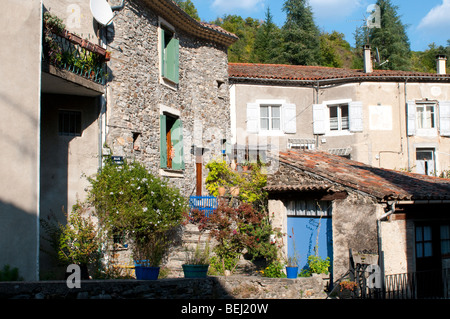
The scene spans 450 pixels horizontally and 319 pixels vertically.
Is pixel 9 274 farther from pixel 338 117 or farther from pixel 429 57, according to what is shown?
pixel 429 57

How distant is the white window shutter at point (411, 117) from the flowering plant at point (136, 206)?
41.3 ft

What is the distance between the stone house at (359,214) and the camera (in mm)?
10336

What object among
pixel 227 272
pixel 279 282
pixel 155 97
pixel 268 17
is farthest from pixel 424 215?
pixel 268 17

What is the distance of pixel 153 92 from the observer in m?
13.0

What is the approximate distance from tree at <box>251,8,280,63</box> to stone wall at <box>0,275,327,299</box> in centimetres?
2487

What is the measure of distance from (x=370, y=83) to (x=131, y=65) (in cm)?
1170

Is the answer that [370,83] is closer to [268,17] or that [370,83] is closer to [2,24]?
[2,24]

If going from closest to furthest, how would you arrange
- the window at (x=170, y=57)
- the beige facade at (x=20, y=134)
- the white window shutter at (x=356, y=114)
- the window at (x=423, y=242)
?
the beige facade at (x=20, y=134)
the window at (x=423, y=242)
the window at (x=170, y=57)
the white window shutter at (x=356, y=114)

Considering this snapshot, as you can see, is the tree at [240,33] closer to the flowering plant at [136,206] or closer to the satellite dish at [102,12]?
the satellite dish at [102,12]

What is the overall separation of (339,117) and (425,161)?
14.1 feet

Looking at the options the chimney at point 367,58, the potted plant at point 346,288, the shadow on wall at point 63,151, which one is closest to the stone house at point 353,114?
the chimney at point 367,58

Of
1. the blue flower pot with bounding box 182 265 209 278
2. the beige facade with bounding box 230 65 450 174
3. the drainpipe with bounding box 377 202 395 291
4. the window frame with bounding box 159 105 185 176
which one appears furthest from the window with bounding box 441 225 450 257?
the beige facade with bounding box 230 65 450 174

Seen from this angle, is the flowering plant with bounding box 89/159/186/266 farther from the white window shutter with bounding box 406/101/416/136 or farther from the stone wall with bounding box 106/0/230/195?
the white window shutter with bounding box 406/101/416/136

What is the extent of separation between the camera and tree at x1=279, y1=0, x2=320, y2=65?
107 feet
